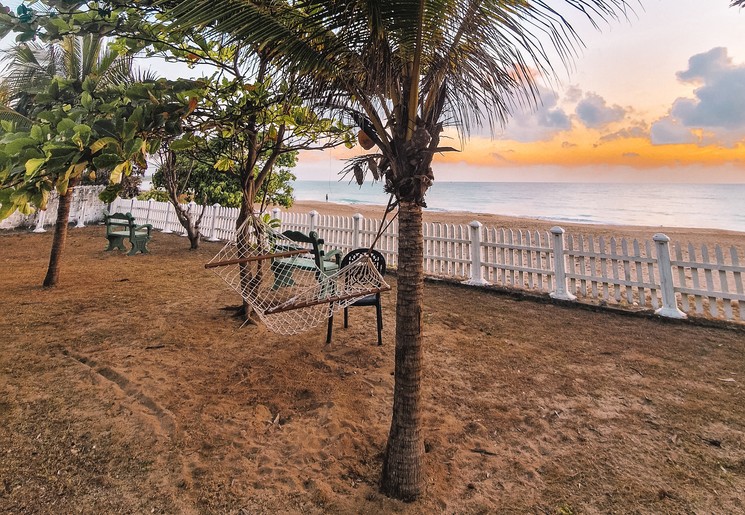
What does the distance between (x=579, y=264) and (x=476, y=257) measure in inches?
64.1

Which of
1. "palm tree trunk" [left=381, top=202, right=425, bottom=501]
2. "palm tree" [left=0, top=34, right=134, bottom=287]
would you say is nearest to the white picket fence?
"palm tree" [left=0, top=34, right=134, bottom=287]

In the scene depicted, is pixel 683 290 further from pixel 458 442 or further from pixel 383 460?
pixel 383 460

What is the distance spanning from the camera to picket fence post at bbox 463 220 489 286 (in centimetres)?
602

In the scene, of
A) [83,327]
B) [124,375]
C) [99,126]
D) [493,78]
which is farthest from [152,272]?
[493,78]

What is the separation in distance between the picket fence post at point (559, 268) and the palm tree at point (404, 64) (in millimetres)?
3923

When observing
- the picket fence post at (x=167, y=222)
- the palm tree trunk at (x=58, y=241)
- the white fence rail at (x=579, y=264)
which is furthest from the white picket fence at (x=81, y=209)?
the white fence rail at (x=579, y=264)

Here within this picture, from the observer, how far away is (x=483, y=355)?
350 cm

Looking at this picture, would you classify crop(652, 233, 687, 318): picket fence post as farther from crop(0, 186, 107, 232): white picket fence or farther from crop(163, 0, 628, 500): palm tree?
crop(0, 186, 107, 232): white picket fence

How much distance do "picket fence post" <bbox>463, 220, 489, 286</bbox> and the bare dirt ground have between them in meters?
1.62

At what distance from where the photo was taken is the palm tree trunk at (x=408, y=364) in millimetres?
1808

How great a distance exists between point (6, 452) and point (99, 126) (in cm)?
207

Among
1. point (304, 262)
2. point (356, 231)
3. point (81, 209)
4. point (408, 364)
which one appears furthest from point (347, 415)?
point (81, 209)

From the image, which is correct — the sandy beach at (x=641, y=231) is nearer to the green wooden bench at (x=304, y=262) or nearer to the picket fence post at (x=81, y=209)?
the green wooden bench at (x=304, y=262)

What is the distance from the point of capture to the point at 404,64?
186cm
